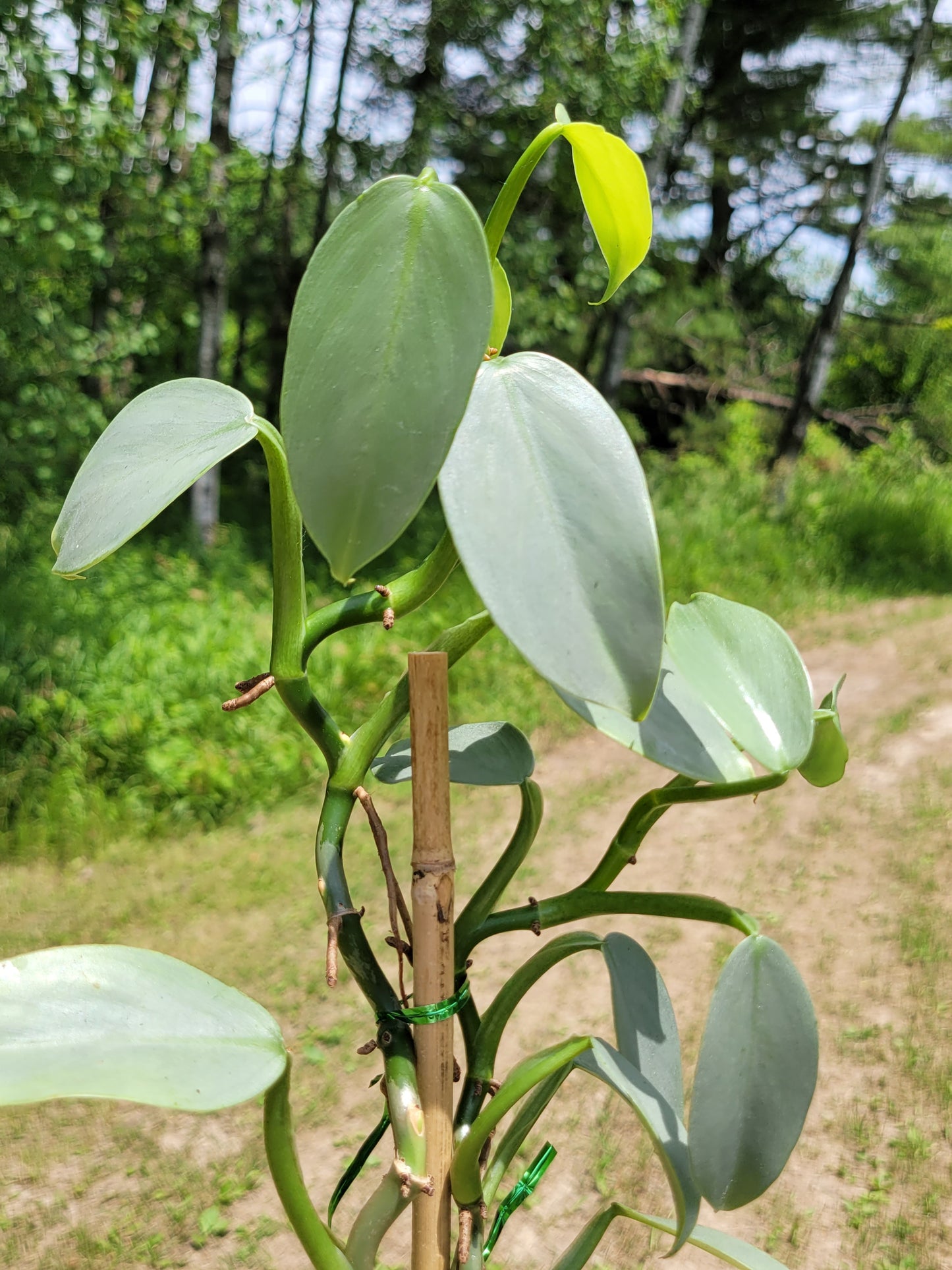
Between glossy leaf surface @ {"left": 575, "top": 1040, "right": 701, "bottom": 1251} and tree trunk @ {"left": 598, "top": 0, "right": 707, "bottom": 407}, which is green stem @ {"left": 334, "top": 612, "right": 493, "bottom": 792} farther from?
tree trunk @ {"left": 598, "top": 0, "right": 707, "bottom": 407}

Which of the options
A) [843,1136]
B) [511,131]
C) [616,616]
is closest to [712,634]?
[616,616]

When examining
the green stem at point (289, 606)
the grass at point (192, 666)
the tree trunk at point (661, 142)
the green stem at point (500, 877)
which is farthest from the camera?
the tree trunk at point (661, 142)

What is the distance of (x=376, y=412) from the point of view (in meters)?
0.23

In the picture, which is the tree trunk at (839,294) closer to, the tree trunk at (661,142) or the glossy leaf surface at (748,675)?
the tree trunk at (661,142)

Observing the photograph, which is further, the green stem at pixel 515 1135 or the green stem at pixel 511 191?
the green stem at pixel 515 1135

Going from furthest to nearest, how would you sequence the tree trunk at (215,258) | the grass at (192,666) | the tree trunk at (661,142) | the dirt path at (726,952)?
the tree trunk at (661,142) < the tree trunk at (215,258) < the grass at (192,666) < the dirt path at (726,952)

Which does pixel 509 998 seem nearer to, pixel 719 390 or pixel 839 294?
pixel 839 294

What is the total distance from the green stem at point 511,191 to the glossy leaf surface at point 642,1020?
27cm

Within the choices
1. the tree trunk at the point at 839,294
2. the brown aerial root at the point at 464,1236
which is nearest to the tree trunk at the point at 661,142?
the tree trunk at the point at 839,294

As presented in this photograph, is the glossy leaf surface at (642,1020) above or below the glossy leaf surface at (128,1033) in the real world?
below

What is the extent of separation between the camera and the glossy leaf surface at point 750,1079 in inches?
12.6

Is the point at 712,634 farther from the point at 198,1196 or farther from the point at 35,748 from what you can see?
the point at 35,748

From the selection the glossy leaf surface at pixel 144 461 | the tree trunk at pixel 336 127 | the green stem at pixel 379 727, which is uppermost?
the tree trunk at pixel 336 127

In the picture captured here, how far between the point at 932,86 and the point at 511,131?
90.0 inches
